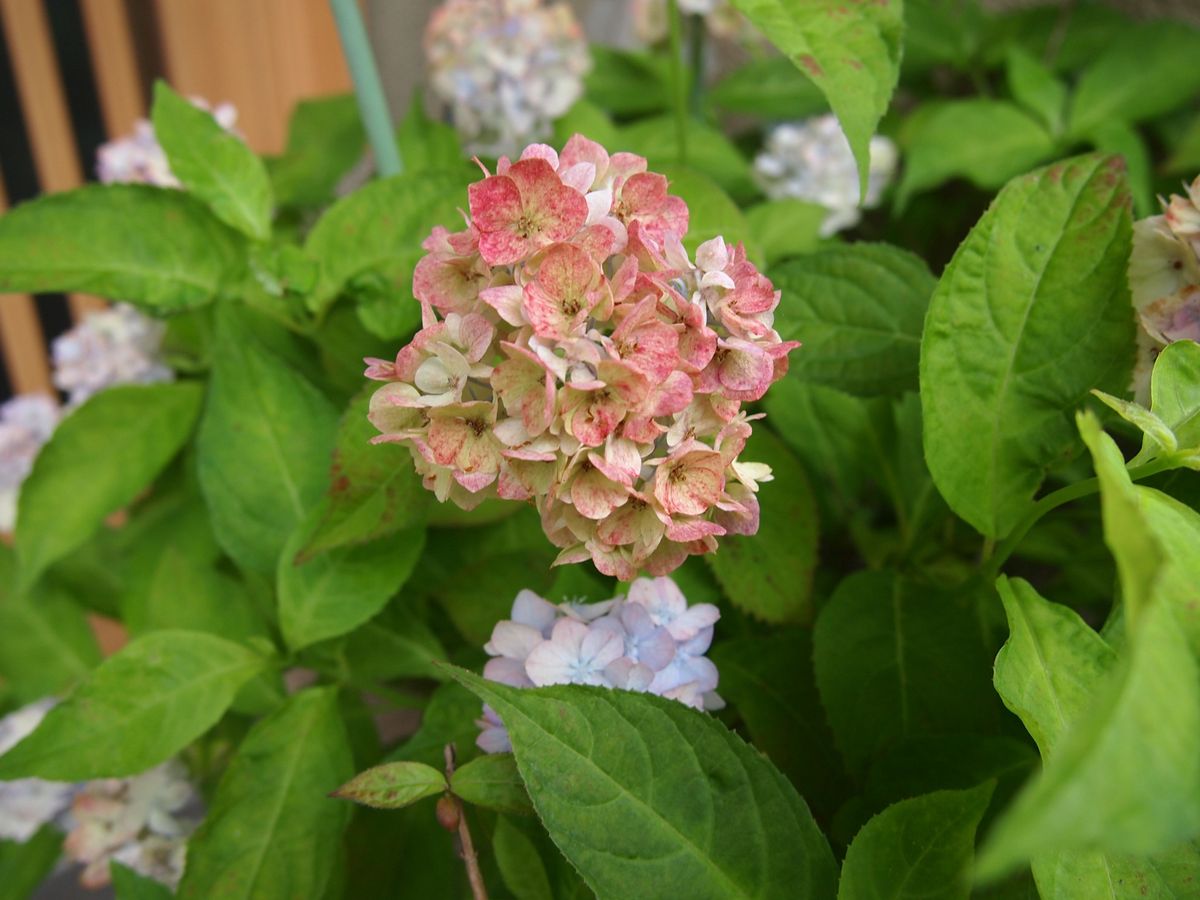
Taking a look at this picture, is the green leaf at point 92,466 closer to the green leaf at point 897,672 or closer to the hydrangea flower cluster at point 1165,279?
the green leaf at point 897,672

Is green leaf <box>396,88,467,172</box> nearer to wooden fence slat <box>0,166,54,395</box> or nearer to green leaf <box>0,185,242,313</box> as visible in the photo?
green leaf <box>0,185,242,313</box>

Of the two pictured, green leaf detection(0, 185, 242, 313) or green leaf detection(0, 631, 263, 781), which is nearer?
green leaf detection(0, 631, 263, 781)

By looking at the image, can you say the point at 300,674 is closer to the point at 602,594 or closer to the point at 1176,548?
the point at 602,594

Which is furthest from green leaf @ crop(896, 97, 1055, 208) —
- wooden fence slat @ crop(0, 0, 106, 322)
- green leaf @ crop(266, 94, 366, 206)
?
wooden fence slat @ crop(0, 0, 106, 322)

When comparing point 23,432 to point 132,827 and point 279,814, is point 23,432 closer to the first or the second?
point 132,827

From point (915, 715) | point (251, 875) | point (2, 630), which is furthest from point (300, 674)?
point (915, 715)
